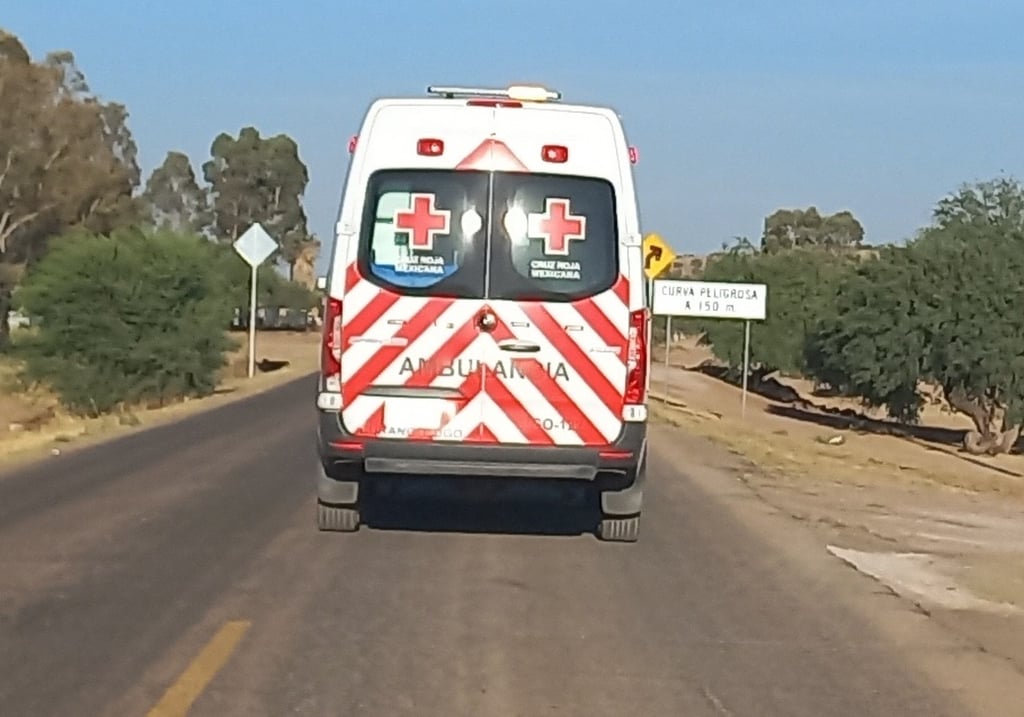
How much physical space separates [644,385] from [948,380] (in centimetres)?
3450

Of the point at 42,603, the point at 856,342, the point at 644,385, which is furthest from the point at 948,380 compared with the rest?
the point at 42,603

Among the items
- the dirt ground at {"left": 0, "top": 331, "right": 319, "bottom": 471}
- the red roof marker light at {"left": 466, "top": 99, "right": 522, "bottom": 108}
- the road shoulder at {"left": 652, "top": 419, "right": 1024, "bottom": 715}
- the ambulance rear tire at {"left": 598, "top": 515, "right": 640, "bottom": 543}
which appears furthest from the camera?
the dirt ground at {"left": 0, "top": 331, "right": 319, "bottom": 471}

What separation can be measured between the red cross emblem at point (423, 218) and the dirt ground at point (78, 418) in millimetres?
8795

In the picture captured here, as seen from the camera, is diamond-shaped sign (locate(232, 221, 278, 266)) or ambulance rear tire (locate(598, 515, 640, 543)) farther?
diamond-shaped sign (locate(232, 221, 278, 266))

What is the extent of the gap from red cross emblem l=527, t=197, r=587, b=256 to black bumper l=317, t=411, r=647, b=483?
4.32 feet

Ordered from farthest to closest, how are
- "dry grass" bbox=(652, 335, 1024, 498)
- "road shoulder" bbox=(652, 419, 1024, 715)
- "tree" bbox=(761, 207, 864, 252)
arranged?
"tree" bbox=(761, 207, 864, 252), "dry grass" bbox=(652, 335, 1024, 498), "road shoulder" bbox=(652, 419, 1024, 715)

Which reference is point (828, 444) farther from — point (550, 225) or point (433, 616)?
point (433, 616)

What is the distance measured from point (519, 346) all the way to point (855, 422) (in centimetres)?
4206

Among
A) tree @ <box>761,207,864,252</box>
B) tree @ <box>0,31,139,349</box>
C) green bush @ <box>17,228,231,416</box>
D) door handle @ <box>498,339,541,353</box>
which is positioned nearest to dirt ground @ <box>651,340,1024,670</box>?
door handle @ <box>498,339,541,353</box>

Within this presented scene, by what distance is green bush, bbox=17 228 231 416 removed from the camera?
126 feet

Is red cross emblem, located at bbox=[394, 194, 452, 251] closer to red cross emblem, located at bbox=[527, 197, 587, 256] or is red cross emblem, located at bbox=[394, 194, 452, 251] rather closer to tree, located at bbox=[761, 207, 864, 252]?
red cross emblem, located at bbox=[527, 197, 587, 256]

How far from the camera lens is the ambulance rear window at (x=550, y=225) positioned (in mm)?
11484

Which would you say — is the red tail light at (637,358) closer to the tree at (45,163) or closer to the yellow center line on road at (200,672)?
the yellow center line on road at (200,672)

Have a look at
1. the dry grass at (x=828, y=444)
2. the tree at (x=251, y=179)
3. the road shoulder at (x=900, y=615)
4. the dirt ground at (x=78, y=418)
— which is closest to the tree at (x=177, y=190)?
the tree at (x=251, y=179)
